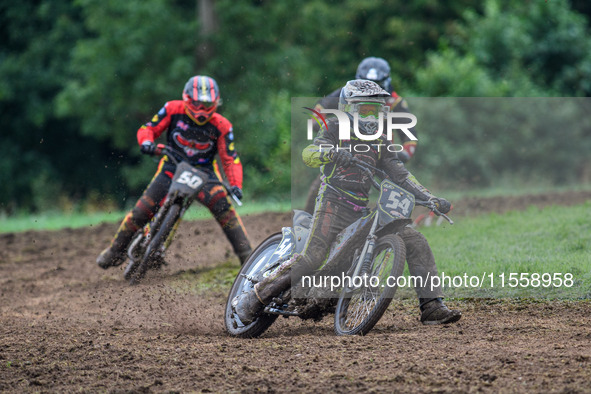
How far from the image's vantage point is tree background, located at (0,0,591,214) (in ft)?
73.6

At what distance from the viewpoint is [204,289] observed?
10.4m

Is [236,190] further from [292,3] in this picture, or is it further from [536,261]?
[292,3]

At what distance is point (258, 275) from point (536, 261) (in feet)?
11.6

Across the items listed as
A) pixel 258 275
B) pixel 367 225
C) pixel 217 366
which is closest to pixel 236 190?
pixel 258 275

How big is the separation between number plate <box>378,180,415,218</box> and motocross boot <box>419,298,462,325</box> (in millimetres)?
770

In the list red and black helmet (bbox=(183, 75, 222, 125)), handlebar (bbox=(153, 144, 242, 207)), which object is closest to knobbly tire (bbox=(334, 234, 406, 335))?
handlebar (bbox=(153, 144, 242, 207))

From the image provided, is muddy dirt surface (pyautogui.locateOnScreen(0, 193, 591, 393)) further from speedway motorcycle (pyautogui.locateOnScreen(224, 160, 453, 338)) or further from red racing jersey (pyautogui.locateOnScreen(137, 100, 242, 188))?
red racing jersey (pyautogui.locateOnScreen(137, 100, 242, 188))

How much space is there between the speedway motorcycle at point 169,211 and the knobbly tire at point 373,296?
3177mm

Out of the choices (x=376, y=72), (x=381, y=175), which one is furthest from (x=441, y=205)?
(x=376, y=72)

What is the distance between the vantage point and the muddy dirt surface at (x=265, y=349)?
5.52 m

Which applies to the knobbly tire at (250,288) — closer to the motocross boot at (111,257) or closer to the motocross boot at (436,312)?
the motocross boot at (436,312)

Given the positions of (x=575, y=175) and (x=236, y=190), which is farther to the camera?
(x=575, y=175)

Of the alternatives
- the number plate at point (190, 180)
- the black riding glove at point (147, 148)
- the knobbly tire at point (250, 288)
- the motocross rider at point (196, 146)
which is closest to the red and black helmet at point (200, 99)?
the motocross rider at point (196, 146)

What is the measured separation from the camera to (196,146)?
10.8 meters
